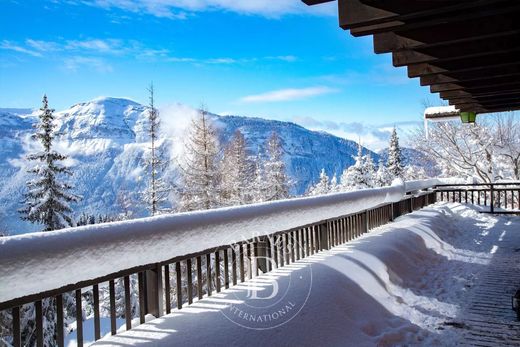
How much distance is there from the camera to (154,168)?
75.1 feet

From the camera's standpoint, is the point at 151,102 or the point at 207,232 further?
the point at 151,102

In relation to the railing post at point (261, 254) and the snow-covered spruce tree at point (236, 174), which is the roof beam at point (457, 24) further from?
the snow-covered spruce tree at point (236, 174)

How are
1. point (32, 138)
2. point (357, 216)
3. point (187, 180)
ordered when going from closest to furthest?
point (357, 216), point (32, 138), point (187, 180)

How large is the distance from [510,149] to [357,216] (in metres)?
19.1

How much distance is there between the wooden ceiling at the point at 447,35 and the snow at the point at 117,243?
2152mm

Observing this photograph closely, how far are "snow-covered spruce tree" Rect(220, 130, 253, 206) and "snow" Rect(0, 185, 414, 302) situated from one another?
1826 centimetres

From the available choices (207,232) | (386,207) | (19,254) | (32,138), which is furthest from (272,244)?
(32,138)

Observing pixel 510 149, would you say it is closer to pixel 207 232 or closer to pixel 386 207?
pixel 386 207

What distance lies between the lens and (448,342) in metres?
3.79

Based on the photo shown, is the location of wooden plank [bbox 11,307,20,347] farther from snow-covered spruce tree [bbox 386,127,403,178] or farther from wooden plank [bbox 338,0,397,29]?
snow-covered spruce tree [bbox 386,127,403,178]

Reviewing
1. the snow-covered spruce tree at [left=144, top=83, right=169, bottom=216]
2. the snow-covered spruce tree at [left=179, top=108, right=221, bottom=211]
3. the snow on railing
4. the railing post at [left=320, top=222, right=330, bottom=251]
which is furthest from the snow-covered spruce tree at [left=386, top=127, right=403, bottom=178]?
the snow on railing

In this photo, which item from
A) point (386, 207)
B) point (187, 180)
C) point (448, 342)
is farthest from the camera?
point (187, 180)

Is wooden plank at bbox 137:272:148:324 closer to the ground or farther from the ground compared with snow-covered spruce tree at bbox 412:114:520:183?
closer to the ground

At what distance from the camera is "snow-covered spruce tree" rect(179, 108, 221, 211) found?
841 inches
